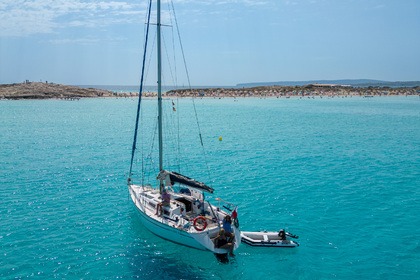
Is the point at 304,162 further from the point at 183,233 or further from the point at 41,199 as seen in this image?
the point at 41,199

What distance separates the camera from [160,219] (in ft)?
65.2

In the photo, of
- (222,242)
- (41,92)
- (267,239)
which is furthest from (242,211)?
(41,92)

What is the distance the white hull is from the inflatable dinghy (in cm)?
216

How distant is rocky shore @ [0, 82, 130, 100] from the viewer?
145087 mm

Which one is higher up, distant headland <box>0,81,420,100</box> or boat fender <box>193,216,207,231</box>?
distant headland <box>0,81,420,100</box>

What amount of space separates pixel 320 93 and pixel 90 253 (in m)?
171

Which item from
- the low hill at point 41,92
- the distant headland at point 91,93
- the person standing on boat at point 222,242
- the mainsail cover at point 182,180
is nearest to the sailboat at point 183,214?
the mainsail cover at point 182,180

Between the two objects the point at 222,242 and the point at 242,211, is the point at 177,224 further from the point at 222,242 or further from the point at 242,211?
the point at 242,211

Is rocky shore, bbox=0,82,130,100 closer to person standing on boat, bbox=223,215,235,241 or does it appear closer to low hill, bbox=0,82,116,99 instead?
Answer: low hill, bbox=0,82,116,99

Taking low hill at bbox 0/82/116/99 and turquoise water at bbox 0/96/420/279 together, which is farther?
low hill at bbox 0/82/116/99

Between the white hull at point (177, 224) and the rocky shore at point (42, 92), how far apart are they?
14264 cm

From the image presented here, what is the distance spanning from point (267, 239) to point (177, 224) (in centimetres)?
540

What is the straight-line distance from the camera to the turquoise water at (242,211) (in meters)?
17.9

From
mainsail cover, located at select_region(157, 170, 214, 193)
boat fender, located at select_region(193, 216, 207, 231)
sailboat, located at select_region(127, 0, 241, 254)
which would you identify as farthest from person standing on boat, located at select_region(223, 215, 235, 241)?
mainsail cover, located at select_region(157, 170, 214, 193)
